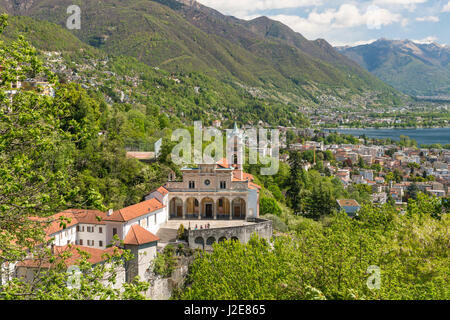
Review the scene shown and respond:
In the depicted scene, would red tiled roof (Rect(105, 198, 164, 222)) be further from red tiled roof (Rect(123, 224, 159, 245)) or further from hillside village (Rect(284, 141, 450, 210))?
hillside village (Rect(284, 141, 450, 210))

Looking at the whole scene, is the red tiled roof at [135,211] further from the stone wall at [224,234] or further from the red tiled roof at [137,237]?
the stone wall at [224,234]

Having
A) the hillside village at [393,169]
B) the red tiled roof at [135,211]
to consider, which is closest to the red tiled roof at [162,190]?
the red tiled roof at [135,211]

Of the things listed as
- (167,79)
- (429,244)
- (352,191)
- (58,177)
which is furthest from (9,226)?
(167,79)

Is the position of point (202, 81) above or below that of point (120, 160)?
above

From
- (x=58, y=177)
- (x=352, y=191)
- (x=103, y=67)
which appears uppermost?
(x=103, y=67)

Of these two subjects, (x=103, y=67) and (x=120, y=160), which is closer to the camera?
(x=120, y=160)
